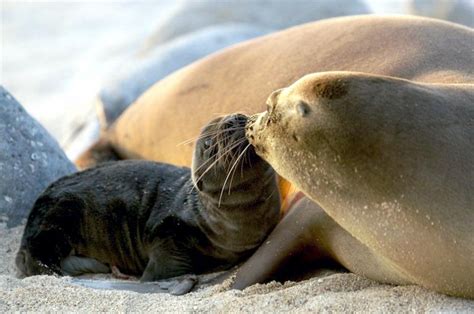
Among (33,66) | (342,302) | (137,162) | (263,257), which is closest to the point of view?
(342,302)

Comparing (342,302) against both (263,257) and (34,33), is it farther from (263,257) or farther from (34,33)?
(34,33)

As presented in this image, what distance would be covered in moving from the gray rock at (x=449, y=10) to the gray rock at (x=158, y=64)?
2544 mm

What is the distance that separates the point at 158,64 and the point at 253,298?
4463 millimetres

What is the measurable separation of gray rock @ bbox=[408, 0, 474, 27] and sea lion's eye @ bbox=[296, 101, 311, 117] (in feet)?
23.6

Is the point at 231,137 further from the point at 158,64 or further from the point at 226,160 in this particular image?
the point at 158,64

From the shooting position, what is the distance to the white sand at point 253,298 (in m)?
3.42

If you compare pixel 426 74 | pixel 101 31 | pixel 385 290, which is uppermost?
pixel 426 74

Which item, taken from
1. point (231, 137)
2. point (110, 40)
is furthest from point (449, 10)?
point (231, 137)

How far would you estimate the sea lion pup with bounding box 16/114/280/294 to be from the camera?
4.42 meters

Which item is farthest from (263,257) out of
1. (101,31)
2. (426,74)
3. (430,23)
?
(101,31)

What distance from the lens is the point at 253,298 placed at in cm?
365

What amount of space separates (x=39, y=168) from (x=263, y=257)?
1.57m

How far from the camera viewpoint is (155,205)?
15.5 feet

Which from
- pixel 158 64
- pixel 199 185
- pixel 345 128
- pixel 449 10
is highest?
pixel 345 128
